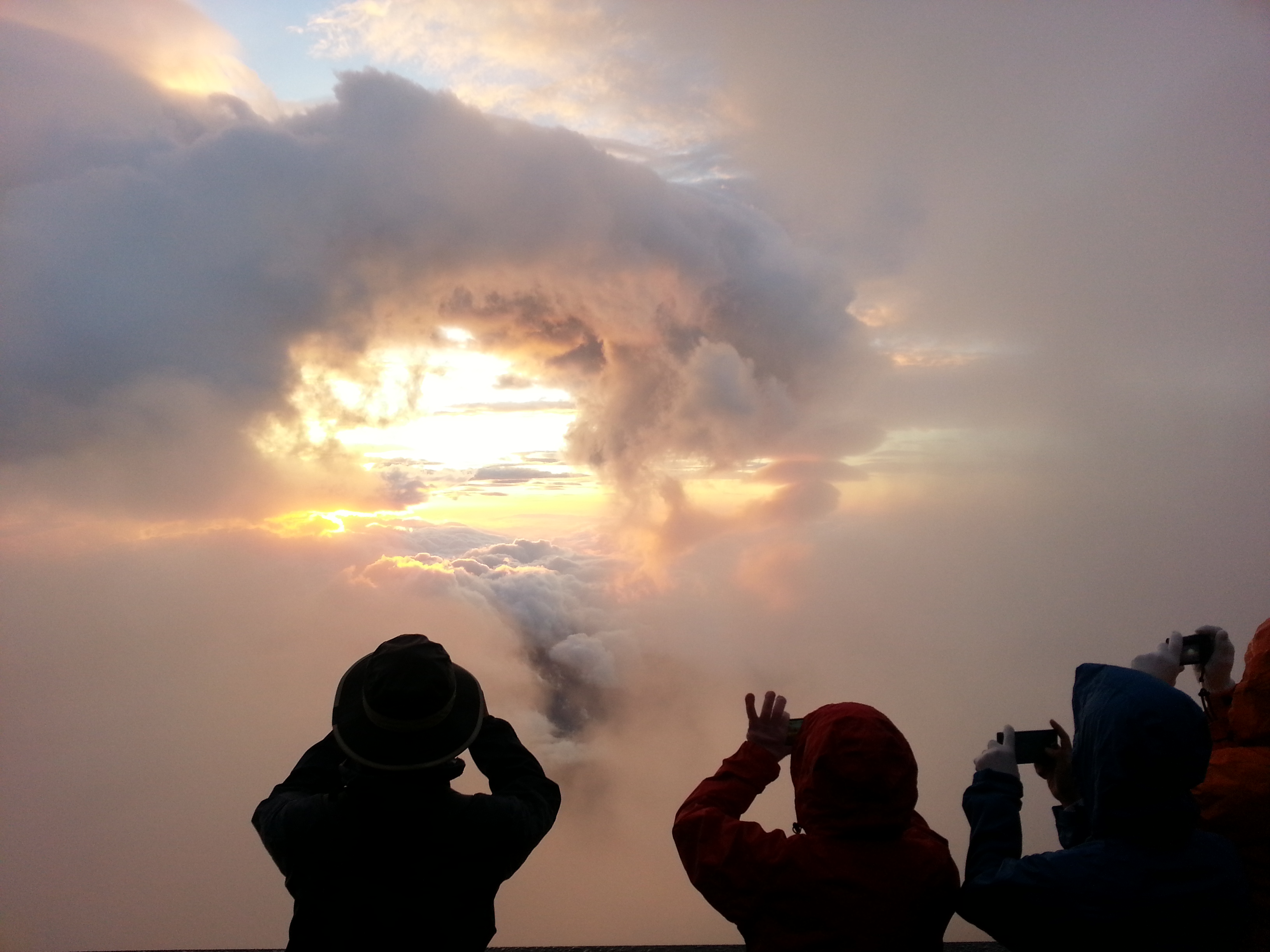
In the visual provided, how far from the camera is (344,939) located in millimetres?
2543

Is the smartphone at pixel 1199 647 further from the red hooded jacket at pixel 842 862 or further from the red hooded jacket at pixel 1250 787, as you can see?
the red hooded jacket at pixel 842 862

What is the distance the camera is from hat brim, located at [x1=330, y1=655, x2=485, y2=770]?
2.59 metres

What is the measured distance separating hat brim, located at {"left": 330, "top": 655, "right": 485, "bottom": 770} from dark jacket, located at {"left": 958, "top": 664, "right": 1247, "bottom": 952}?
1.80 meters

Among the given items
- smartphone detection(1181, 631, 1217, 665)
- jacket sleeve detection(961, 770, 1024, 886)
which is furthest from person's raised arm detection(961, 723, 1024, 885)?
smartphone detection(1181, 631, 1217, 665)

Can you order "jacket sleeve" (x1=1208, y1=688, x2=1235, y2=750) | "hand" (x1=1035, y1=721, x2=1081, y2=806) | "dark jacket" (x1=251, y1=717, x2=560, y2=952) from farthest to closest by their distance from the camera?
"jacket sleeve" (x1=1208, y1=688, x2=1235, y2=750)
"hand" (x1=1035, y1=721, x2=1081, y2=806)
"dark jacket" (x1=251, y1=717, x2=560, y2=952)

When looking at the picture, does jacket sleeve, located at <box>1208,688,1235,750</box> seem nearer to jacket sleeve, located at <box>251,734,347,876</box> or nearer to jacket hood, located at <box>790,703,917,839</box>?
jacket hood, located at <box>790,703,917,839</box>

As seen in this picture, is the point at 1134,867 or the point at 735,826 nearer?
the point at 1134,867

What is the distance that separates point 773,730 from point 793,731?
8 cm

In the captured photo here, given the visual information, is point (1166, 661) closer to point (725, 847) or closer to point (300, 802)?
point (725, 847)

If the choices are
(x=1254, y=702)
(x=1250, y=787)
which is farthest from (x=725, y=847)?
(x=1254, y=702)

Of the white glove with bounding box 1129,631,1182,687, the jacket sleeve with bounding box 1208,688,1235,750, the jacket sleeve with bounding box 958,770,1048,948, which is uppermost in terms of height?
the white glove with bounding box 1129,631,1182,687

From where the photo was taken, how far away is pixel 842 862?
262 centimetres

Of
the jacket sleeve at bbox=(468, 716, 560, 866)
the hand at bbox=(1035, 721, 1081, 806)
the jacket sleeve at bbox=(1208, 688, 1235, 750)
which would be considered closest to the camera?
the jacket sleeve at bbox=(468, 716, 560, 866)

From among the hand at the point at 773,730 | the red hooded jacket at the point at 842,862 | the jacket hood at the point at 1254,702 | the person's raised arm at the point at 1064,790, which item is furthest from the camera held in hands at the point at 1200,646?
the hand at the point at 773,730
